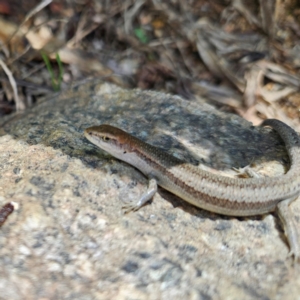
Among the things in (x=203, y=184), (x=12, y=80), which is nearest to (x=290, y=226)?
(x=203, y=184)

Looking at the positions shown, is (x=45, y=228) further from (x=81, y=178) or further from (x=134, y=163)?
(x=134, y=163)

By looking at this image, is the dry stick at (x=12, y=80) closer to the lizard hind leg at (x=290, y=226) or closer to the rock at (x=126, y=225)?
the rock at (x=126, y=225)

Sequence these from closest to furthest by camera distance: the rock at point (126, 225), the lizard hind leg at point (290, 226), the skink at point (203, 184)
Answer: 1. the rock at point (126, 225)
2. the lizard hind leg at point (290, 226)
3. the skink at point (203, 184)

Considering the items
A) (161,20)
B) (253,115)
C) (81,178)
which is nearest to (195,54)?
(161,20)

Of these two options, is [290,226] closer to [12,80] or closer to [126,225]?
[126,225]

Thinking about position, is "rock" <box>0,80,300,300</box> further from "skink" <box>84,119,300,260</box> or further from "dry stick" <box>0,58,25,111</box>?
"dry stick" <box>0,58,25,111</box>

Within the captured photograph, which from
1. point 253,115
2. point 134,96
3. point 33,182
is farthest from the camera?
point 253,115

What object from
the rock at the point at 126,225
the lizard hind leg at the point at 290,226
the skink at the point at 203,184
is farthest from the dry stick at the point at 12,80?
the lizard hind leg at the point at 290,226
